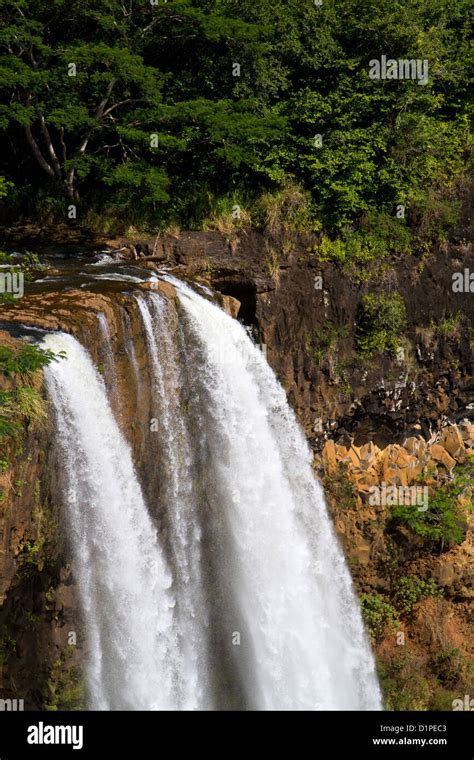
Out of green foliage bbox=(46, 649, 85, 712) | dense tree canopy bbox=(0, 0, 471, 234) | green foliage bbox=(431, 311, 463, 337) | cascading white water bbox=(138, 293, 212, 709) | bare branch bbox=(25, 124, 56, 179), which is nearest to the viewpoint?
green foliage bbox=(46, 649, 85, 712)

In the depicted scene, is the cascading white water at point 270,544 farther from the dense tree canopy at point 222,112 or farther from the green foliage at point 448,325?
the green foliage at point 448,325

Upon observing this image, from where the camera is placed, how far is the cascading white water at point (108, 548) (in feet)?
30.5

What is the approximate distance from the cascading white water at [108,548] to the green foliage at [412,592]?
19.6ft

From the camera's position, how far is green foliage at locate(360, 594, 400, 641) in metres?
14.6

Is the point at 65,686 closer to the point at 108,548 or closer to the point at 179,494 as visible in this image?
the point at 108,548

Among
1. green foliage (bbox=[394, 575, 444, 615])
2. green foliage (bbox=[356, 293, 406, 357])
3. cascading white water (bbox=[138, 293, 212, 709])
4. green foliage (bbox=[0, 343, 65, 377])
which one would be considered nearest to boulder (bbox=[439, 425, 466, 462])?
green foliage (bbox=[356, 293, 406, 357])

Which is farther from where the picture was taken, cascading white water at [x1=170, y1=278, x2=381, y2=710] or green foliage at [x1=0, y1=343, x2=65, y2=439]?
cascading white water at [x1=170, y1=278, x2=381, y2=710]

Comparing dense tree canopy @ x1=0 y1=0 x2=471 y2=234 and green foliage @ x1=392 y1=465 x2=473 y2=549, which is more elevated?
dense tree canopy @ x1=0 y1=0 x2=471 y2=234

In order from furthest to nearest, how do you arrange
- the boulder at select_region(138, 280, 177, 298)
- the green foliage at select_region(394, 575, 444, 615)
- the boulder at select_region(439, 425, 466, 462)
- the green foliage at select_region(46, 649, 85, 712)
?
the boulder at select_region(439, 425, 466, 462)
the green foliage at select_region(394, 575, 444, 615)
the boulder at select_region(138, 280, 177, 298)
the green foliage at select_region(46, 649, 85, 712)

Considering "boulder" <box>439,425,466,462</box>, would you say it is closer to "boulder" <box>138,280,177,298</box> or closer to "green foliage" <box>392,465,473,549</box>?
"green foliage" <box>392,465,473,549</box>

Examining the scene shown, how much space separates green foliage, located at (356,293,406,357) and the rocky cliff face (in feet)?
0.58

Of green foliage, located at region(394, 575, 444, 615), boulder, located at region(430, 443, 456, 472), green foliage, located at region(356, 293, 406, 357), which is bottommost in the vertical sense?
green foliage, located at region(394, 575, 444, 615)

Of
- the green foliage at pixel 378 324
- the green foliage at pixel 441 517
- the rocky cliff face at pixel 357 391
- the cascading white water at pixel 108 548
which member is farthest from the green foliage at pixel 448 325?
the cascading white water at pixel 108 548

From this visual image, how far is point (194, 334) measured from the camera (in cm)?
1190
